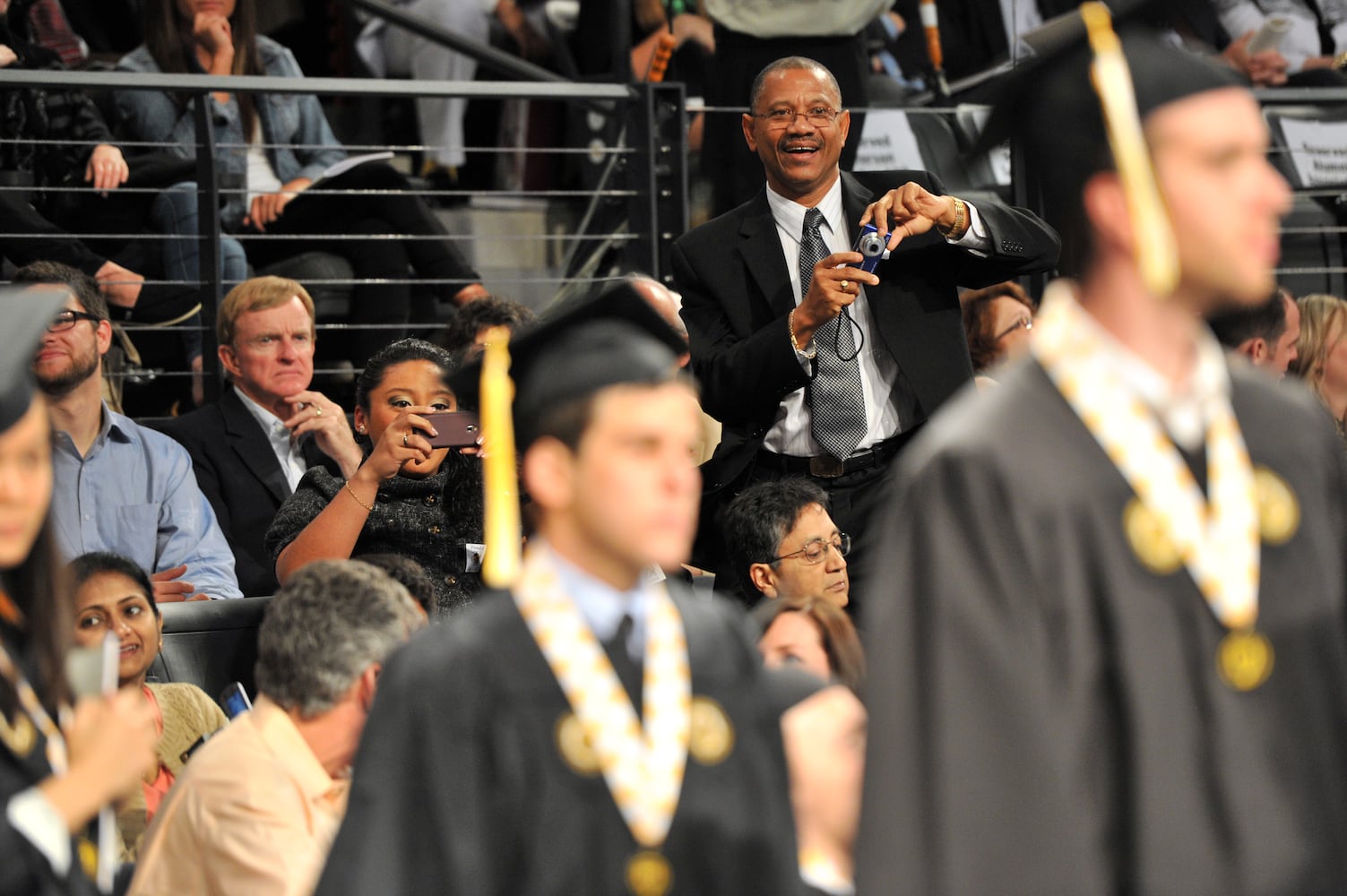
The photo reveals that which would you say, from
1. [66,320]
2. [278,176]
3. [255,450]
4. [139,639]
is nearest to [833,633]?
[139,639]

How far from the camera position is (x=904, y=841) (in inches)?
85.5

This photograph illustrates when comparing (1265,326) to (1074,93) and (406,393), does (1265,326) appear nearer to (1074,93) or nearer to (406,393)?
(406,393)

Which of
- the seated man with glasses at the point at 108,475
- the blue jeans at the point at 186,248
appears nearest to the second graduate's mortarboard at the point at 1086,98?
the seated man with glasses at the point at 108,475

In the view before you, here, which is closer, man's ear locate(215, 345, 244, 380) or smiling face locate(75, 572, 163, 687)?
smiling face locate(75, 572, 163, 687)

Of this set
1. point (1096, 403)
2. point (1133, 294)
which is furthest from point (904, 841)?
point (1133, 294)

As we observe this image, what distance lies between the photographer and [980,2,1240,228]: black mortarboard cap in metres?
2.33

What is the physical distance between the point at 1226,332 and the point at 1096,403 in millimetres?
3329

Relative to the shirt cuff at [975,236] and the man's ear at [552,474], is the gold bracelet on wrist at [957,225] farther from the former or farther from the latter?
the man's ear at [552,474]

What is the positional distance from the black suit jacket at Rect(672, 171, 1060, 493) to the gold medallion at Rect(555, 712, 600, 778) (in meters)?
2.56

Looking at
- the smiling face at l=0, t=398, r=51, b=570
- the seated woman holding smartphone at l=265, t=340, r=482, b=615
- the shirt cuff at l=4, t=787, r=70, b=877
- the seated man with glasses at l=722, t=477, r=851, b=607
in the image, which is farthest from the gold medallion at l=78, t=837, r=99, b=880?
the seated man with glasses at l=722, t=477, r=851, b=607

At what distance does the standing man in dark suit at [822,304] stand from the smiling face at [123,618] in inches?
61.9

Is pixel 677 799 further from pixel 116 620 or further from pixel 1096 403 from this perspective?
pixel 116 620

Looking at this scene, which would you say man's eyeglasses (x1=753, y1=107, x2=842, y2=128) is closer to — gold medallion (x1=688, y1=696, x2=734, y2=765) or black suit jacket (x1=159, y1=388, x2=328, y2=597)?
black suit jacket (x1=159, y1=388, x2=328, y2=597)

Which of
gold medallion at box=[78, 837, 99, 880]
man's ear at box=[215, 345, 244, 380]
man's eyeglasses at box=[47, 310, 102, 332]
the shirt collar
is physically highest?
the shirt collar
